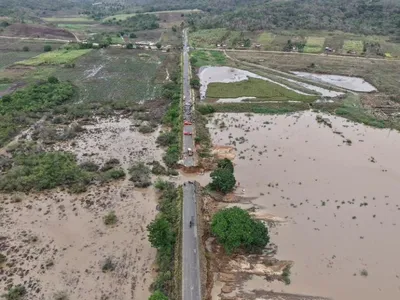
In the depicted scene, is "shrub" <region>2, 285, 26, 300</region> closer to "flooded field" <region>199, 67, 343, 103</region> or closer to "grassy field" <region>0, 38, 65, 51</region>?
"flooded field" <region>199, 67, 343, 103</region>

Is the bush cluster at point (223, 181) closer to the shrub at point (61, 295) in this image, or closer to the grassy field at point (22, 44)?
the shrub at point (61, 295)

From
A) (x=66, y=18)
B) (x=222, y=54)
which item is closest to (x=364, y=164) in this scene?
(x=222, y=54)

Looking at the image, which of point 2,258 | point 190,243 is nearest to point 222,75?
point 190,243

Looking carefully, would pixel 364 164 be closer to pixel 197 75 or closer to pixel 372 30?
pixel 197 75

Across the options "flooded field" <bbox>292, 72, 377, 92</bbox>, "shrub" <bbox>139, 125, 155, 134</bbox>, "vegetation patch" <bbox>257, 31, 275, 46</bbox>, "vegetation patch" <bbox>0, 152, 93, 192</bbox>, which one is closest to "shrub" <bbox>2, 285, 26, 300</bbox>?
"vegetation patch" <bbox>0, 152, 93, 192</bbox>

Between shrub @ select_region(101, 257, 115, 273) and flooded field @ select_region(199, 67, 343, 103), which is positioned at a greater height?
flooded field @ select_region(199, 67, 343, 103)

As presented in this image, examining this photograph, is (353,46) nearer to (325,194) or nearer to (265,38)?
(265,38)
